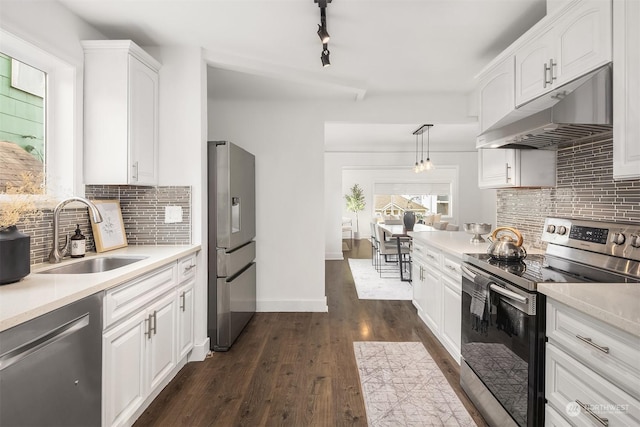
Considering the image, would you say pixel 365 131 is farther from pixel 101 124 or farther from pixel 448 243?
pixel 101 124

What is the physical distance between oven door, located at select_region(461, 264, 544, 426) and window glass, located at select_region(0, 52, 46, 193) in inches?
Answer: 103

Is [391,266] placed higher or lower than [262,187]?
lower

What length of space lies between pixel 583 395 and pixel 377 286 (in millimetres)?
3926

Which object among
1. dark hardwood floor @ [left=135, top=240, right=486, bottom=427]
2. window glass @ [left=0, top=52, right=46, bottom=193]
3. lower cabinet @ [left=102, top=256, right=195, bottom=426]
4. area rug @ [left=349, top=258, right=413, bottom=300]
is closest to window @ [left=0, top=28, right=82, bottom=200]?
window glass @ [left=0, top=52, right=46, bottom=193]

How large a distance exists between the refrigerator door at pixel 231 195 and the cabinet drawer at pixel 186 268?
0.97 feet

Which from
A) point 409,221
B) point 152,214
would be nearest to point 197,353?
point 152,214

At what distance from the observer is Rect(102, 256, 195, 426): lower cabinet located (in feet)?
5.34

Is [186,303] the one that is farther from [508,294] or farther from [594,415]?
Answer: [594,415]

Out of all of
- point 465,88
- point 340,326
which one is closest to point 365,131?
point 465,88

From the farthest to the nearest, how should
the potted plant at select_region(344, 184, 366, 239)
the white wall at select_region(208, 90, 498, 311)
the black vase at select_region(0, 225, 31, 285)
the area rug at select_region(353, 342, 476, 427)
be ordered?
the potted plant at select_region(344, 184, 366, 239) < the white wall at select_region(208, 90, 498, 311) < the area rug at select_region(353, 342, 476, 427) < the black vase at select_region(0, 225, 31, 285)

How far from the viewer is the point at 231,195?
293cm

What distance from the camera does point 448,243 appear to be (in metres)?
3.08

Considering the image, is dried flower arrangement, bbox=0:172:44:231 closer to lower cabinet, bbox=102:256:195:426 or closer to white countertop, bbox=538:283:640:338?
lower cabinet, bbox=102:256:195:426

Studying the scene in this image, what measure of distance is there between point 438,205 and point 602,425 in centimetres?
843
